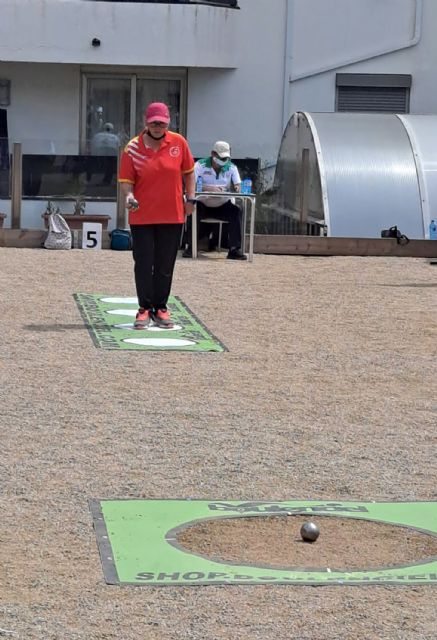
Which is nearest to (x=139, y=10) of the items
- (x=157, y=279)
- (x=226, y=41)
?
(x=226, y=41)

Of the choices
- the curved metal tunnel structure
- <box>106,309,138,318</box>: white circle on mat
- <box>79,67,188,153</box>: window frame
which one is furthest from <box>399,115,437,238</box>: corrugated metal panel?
<box>106,309,138,318</box>: white circle on mat

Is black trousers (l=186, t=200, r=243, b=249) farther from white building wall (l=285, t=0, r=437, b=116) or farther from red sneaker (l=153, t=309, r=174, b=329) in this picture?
white building wall (l=285, t=0, r=437, b=116)

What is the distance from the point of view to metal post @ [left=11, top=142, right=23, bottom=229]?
1777cm

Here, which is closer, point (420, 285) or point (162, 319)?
point (162, 319)

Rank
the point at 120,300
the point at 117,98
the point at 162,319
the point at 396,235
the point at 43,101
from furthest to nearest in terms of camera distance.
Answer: the point at 117,98 < the point at 43,101 < the point at 396,235 < the point at 120,300 < the point at 162,319

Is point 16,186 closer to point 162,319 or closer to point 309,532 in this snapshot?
point 162,319

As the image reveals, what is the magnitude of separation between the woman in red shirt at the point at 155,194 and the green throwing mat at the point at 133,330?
0.82ft

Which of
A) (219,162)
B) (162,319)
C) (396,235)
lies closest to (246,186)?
(219,162)

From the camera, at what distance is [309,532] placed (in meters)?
5.33

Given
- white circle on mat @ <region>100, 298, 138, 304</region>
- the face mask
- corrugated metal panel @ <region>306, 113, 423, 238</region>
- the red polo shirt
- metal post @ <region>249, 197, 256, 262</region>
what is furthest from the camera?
corrugated metal panel @ <region>306, 113, 423, 238</region>

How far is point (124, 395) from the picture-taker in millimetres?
7914

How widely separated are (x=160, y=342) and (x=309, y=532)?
4.79 m

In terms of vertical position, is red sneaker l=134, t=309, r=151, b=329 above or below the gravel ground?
above

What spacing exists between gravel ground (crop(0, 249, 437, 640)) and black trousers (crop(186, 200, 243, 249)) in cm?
335
